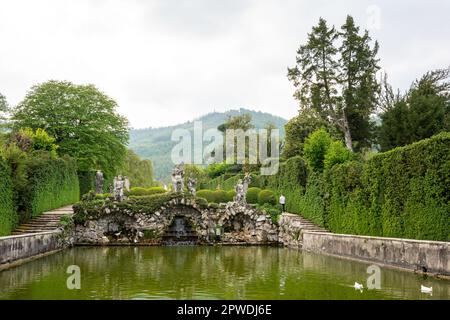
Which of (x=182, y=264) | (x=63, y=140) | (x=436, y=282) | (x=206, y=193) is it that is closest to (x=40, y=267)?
(x=182, y=264)

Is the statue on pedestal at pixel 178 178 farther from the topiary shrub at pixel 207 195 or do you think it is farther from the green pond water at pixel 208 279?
the green pond water at pixel 208 279

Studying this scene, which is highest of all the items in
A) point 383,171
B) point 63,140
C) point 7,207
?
point 63,140

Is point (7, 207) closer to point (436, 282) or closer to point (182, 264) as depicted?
point (182, 264)

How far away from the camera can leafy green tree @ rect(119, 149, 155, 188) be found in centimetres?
Result: 6762

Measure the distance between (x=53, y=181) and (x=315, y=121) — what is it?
93.0 ft

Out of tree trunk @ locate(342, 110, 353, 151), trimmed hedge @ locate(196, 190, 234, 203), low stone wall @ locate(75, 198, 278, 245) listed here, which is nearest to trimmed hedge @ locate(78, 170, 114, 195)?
trimmed hedge @ locate(196, 190, 234, 203)

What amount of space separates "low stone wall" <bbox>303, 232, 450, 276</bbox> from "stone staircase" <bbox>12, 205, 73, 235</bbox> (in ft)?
54.7

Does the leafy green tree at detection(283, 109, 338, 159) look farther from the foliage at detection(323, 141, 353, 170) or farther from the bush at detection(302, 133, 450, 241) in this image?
the bush at detection(302, 133, 450, 241)

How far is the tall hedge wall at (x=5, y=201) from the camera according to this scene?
25569 millimetres

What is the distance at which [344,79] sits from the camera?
5000 centimetres

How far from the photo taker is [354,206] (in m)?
27.0

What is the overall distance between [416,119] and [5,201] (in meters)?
28.7

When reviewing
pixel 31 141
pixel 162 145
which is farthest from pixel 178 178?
pixel 162 145

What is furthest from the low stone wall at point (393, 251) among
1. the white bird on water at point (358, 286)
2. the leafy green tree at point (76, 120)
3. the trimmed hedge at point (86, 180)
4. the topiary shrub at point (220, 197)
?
the trimmed hedge at point (86, 180)
